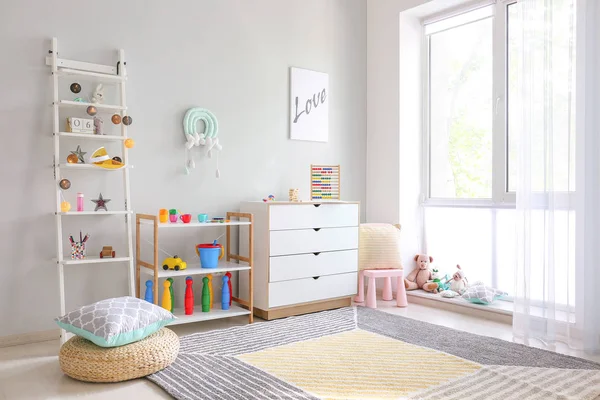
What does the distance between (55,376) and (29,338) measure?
0.63 m

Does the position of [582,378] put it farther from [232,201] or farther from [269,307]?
[232,201]

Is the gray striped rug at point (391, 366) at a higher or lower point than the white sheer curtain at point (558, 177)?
lower

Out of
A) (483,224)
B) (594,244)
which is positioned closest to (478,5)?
(483,224)

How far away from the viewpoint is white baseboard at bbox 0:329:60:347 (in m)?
2.71

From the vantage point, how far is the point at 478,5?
3.73m

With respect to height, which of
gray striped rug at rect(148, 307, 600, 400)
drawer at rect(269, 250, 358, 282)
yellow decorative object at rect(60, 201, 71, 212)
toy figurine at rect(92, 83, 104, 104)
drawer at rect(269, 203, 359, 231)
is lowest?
gray striped rug at rect(148, 307, 600, 400)

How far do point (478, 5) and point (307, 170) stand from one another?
172 centimetres

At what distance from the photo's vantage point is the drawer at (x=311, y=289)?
10.7ft

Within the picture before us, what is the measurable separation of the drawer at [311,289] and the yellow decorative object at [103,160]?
1167 mm

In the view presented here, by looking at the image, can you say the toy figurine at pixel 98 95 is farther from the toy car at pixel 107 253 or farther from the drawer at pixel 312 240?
the drawer at pixel 312 240

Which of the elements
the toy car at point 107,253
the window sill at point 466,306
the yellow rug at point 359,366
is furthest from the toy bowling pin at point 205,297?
the window sill at point 466,306

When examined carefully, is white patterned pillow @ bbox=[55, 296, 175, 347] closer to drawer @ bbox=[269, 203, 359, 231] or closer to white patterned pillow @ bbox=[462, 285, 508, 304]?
drawer @ bbox=[269, 203, 359, 231]

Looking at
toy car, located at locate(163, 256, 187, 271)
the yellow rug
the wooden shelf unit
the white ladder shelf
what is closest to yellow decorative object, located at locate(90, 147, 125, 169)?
the white ladder shelf

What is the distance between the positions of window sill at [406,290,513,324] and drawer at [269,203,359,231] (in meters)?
0.76
